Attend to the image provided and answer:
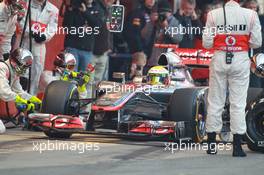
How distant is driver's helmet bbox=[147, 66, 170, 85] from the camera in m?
11.7

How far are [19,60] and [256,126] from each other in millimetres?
3345

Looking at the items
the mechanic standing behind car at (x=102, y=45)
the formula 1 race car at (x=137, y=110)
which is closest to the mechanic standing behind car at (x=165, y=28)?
the mechanic standing behind car at (x=102, y=45)

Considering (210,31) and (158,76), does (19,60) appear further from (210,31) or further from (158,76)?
(210,31)

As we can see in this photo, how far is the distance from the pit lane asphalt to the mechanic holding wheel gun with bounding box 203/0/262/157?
0.41 metres

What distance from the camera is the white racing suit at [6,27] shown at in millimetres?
12484

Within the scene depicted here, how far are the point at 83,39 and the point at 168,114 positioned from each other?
175 inches

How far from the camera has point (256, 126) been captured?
1030 cm

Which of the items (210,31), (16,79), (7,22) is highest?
(7,22)

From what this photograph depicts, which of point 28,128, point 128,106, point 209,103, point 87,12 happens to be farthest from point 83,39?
point 209,103

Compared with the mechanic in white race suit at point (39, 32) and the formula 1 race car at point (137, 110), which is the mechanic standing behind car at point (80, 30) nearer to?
the mechanic in white race suit at point (39, 32)

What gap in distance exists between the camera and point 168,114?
11062 mm

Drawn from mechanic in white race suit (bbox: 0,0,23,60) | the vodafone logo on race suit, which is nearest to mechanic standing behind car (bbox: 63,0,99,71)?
mechanic in white race suit (bbox: 0,0,23,60)

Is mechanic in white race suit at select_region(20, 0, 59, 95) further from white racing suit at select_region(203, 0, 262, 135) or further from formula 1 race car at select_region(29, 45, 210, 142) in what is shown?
white racing suit at select_region(203, 0, 262, 135)

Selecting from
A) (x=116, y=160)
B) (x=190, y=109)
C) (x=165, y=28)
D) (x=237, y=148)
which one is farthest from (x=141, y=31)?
(x=116, y=160)
